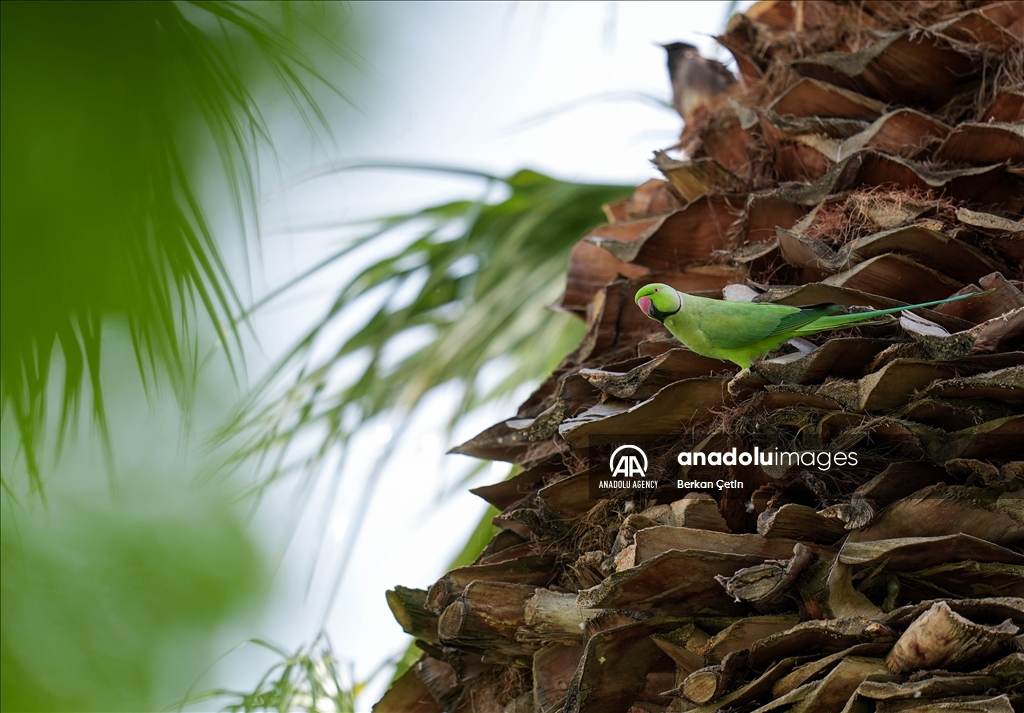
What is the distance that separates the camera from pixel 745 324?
59.1 inches

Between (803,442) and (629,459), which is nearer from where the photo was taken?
(803,442)

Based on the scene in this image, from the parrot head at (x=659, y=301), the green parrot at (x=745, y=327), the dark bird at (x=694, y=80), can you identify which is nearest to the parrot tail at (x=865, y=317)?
the green parrot at (x=745, y=327)

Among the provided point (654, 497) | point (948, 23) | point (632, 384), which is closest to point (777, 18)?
point (948, 23)

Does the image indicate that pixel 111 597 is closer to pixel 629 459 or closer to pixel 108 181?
pixel 108 181

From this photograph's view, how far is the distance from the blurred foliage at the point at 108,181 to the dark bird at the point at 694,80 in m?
1.43

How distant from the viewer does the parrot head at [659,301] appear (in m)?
1.62

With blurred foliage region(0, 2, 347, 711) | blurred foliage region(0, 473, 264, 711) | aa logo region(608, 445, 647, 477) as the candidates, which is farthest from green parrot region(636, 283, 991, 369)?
blurred foliage region(0, 473, 264, 711)

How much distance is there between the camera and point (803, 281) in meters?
1.60

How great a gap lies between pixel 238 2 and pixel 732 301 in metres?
0.89

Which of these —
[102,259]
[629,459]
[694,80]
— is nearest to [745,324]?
[629,459]

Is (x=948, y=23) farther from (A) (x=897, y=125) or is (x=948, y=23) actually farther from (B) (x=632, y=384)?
(B) (x=632, y=384)

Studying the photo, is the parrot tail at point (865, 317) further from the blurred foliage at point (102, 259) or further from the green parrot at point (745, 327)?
the blurred foliage at point (102, 259)

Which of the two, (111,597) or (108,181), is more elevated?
(108,181)

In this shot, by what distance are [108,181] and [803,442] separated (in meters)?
0.97
